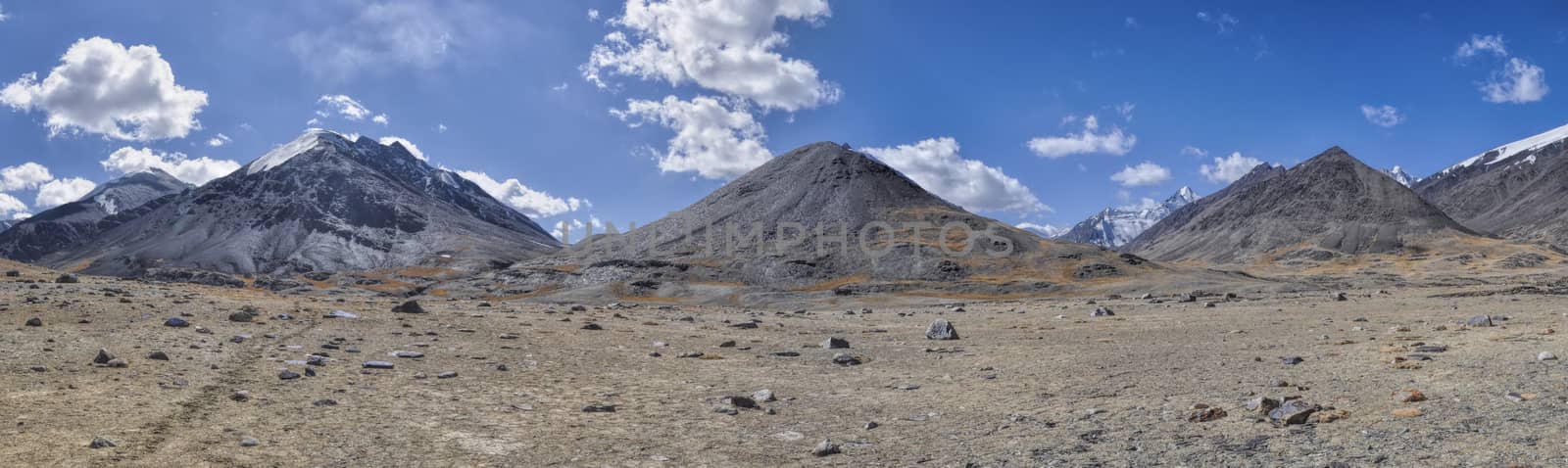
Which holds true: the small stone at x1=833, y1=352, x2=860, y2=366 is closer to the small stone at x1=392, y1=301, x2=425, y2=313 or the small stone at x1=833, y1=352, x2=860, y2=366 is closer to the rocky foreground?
the rocky foreground

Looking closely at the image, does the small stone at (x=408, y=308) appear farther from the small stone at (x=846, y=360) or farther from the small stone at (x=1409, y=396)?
the small stone at (x=1409, y=396)

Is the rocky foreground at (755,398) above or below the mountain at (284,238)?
below

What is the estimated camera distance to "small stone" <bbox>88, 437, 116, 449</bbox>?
9.74 meters

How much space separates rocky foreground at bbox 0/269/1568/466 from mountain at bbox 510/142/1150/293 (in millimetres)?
65530

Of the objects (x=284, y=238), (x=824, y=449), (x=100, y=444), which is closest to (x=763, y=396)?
(x=824, y=449)

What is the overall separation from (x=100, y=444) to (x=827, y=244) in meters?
107

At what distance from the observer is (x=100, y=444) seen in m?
9.77

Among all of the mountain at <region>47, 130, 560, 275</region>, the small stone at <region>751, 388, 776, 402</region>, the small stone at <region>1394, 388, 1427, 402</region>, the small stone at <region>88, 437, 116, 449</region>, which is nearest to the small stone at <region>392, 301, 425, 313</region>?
the small stone at <region>751, 388, 776, 402</region>

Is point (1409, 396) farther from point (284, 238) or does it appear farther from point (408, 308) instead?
point (284, 238)

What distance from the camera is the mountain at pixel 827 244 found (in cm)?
9975

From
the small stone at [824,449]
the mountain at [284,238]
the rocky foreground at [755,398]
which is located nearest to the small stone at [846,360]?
the rocky foreground at [755,398]

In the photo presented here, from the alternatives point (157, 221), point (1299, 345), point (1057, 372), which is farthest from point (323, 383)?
point (157, 221)

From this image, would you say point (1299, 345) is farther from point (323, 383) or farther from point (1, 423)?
point (1, 423)

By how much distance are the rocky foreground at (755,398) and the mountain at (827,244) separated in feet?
215
